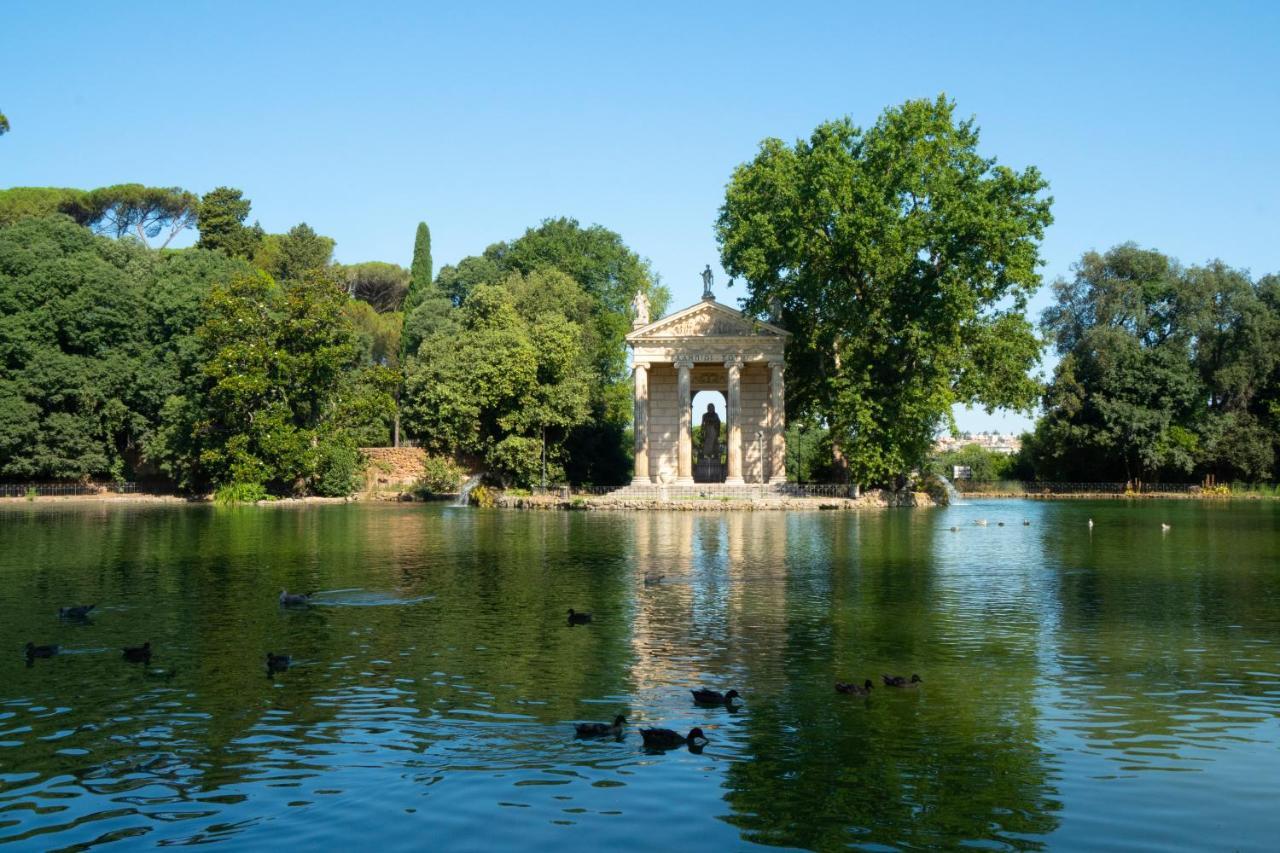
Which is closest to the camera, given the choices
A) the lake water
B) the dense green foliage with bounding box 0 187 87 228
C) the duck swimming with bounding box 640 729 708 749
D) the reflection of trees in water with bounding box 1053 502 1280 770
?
the lake water

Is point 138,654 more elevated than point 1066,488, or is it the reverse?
point 1066,488

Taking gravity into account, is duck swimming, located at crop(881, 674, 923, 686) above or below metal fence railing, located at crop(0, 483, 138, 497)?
below

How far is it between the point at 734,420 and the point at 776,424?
8.50ft

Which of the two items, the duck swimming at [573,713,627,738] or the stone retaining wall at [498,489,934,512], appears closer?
the duck swimming at [573,713,627,738]

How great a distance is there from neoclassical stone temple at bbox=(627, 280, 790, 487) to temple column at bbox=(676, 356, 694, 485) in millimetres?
56

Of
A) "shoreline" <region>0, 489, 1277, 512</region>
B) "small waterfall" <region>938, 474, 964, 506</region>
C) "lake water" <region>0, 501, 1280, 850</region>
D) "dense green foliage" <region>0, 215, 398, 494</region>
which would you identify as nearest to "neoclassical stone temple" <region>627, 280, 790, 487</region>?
"shoreline" <region>0, 489, 1277, 512</region>

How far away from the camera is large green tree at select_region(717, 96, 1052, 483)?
54562 millimetres

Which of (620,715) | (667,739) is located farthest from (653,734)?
(620,715)

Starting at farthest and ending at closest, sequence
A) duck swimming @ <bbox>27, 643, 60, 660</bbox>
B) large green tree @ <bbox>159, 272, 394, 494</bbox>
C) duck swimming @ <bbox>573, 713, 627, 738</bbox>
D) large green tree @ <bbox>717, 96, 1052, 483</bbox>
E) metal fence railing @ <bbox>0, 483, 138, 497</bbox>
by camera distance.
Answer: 1. metal fence railing @ <bbox>0, 483, 138, 497</bbox>
2. large green tree @ <bbox>159, 272, 394, 494</bbox>
3. large green tree @ <bbox>717, 96, 1052, 483</bbox>
4. duck swimming @ <bbox>27, 643, 60, 660</bbox>
5. duck swimming @ <bbox>573, 713, 627, 738</bbox>

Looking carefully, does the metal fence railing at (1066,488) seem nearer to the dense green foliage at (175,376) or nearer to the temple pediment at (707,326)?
the temple pediment at (707,326)

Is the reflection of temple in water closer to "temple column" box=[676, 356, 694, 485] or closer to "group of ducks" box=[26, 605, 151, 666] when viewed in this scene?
"group of ducks" box=[26, 605, 151, 666]

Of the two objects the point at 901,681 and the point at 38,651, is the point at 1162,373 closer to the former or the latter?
the point at 901,681

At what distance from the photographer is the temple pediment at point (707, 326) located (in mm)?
62438

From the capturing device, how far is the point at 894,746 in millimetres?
11641
